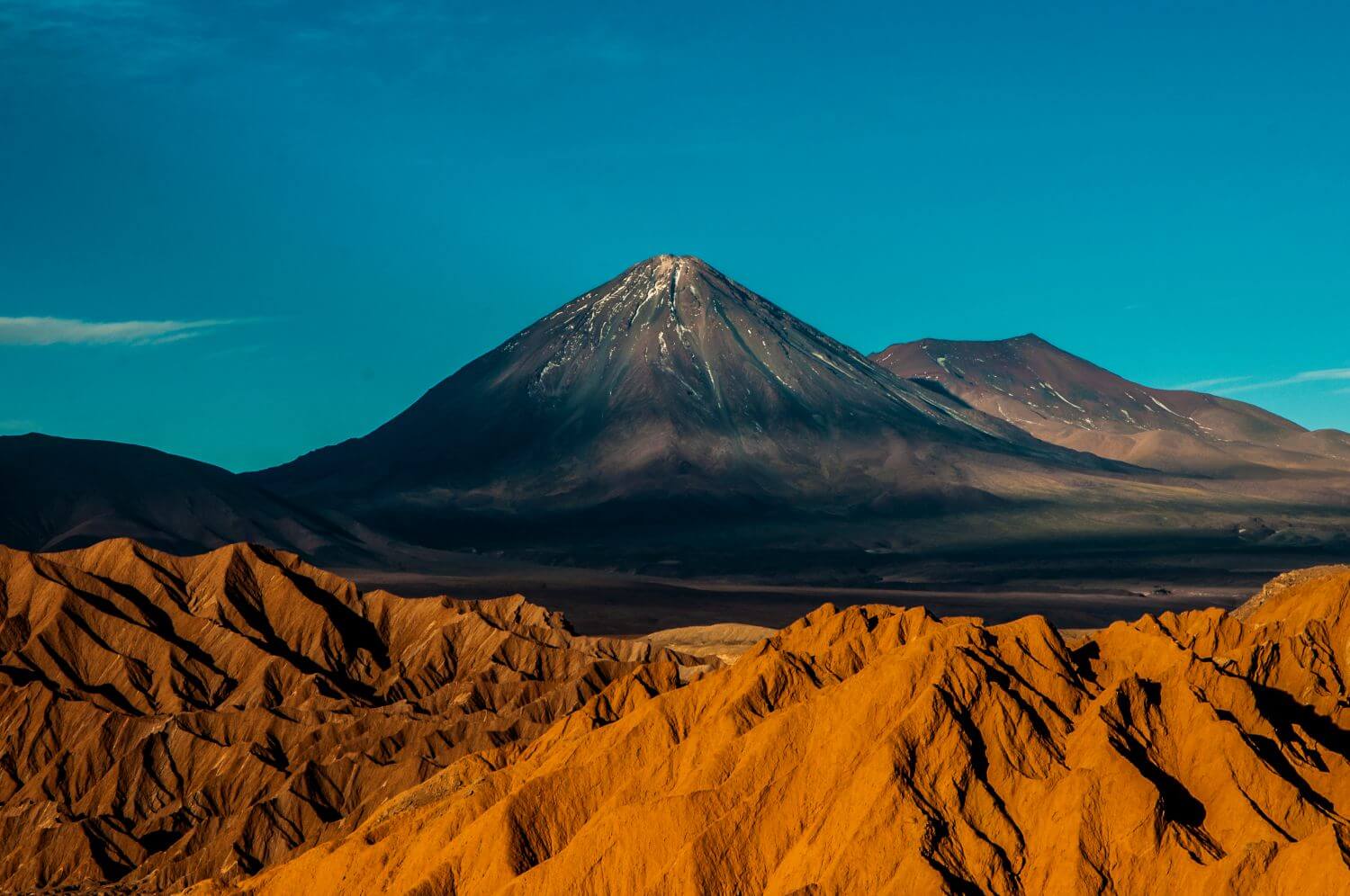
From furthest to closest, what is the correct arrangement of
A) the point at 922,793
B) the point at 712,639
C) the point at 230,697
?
the point at 712,639 → the point at 230,697 → the point at 922,793

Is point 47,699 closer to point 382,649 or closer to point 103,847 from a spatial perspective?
point 103,847

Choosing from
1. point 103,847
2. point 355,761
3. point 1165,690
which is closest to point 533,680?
point 355,761

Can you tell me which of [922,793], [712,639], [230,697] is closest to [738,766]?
[922,793]

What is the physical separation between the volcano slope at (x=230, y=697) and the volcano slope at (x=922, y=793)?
20.8 meters

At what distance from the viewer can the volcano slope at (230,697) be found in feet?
311

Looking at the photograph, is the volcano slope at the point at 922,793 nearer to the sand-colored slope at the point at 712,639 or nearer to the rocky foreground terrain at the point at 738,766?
the rocky foreground terrain at the point at 738,766

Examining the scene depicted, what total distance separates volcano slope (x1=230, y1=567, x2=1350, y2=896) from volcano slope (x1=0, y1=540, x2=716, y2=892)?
20763 millimetres

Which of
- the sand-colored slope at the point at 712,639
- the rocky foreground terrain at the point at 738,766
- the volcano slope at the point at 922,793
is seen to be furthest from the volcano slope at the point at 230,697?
the volcano slope at the point at 922,793

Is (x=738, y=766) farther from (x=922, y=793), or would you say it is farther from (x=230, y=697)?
(x=230, y=697)

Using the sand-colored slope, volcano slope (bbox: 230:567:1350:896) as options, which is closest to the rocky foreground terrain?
volcano slope (bbox: 230:567:1350:896)

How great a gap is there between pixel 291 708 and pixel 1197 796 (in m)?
67.0

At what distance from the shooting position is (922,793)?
194ft

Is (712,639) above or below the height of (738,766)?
above

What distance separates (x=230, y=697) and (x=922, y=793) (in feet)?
241
